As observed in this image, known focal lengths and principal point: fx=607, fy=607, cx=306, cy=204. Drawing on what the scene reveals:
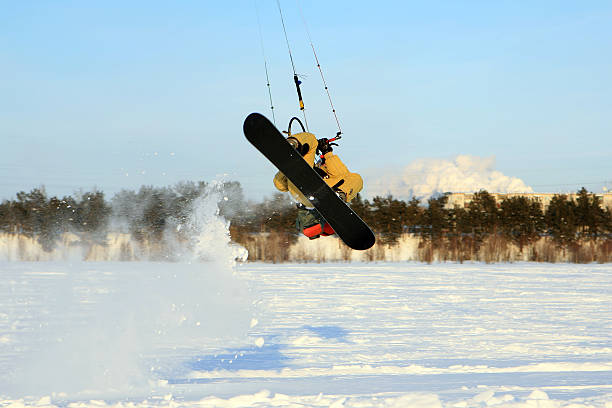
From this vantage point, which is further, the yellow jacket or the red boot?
the red boot

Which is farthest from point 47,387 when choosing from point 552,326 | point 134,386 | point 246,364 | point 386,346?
point 552,326

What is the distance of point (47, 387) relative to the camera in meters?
6.75

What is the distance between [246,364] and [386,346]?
2.30 metres

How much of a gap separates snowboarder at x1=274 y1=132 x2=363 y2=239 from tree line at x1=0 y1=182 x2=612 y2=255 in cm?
2986

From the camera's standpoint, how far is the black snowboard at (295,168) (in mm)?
6211

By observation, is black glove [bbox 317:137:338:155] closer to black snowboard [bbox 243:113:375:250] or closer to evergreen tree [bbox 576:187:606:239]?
black snowboard [bbox 243:113:375:250]

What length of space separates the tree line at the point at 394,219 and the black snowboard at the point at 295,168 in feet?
98.6

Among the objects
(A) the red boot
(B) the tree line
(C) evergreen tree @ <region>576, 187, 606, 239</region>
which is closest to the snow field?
(A) the red boot

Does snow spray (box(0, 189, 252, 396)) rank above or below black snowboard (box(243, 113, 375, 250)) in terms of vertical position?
below

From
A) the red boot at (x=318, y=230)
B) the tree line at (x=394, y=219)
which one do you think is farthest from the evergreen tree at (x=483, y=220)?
the red boot at (x=318, y=230)

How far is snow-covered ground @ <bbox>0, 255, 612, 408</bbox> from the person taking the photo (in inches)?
251

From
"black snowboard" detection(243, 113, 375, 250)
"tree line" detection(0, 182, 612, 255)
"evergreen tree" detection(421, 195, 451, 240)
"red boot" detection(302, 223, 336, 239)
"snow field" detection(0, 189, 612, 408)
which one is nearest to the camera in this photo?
"black snowboard" detection(243, 113, 375, 250)

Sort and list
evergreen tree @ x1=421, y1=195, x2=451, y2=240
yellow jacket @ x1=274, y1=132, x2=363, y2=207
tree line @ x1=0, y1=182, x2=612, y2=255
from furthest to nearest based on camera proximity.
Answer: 1. evergreen tree @ x1=421, y1=195, x2=451, y2=240
2. tree line @ x1=0, y1=182, x2=612, y2=255
3. yellow jacket @ x1=274, y1=132, x2=363, y2=207

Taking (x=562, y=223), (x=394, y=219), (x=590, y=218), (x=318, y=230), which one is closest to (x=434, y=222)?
(x=394, y=219)
